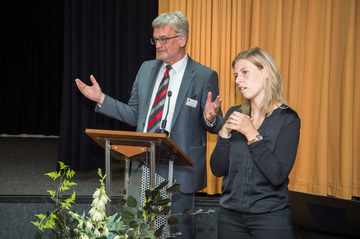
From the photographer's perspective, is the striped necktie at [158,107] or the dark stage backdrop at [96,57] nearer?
the striped necktie at [158,107]

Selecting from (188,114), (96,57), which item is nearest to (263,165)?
(188,114)

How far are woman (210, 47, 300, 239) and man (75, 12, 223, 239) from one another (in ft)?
1.90

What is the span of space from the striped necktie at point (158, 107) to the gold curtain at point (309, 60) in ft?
4.33

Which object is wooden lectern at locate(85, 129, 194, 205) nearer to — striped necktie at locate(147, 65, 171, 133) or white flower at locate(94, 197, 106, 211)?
striped necktie at locate(147, 65, 171, 133)

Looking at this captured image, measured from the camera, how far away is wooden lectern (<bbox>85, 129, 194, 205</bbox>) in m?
1.78

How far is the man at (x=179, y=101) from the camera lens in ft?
7.93

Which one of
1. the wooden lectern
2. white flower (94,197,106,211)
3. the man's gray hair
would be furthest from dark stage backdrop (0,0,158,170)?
white flower (94,197,106,211)

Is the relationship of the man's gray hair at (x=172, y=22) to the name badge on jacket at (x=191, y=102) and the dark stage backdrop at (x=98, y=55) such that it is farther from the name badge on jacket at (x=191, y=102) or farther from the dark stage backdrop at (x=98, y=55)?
the dark stage backdrop at (x=98, y=55)

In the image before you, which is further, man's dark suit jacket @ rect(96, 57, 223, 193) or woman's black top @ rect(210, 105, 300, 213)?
man's dark suit jacket @ rect(96, 57, 223, 193)

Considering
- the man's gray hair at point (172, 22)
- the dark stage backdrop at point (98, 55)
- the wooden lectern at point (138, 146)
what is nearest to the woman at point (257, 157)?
the wooden lectern at point (138, 146)

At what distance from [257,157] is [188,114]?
851 millimetres

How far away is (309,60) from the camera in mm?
3713

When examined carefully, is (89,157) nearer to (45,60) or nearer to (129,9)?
(129,9)

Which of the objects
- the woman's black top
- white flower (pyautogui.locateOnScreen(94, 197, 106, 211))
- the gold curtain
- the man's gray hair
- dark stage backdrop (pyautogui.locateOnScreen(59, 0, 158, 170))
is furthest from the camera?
dark stage backdrop (pyautogui.locateOnScreen(59, 0, 158, 170))
